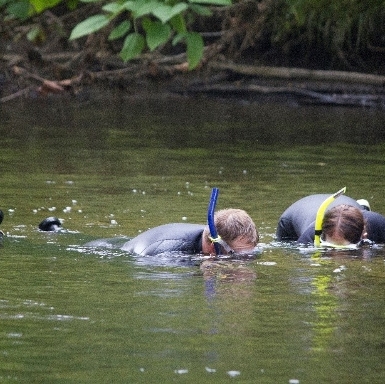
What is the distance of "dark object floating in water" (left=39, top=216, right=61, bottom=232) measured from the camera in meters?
11.2

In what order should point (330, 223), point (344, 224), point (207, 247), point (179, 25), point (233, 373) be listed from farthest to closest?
point (330, 223), point (344, 224), point (207, 247), point (233, 373), point (179, 25)

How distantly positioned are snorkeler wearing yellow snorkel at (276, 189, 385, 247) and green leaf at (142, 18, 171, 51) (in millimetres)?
5789

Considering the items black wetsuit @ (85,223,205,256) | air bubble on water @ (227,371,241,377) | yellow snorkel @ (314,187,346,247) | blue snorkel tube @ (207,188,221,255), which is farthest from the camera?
yellow snorkel @ (314,187,346,247)

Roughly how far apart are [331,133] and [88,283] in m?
13.5

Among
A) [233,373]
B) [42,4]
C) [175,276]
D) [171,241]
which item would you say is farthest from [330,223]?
[42,4]

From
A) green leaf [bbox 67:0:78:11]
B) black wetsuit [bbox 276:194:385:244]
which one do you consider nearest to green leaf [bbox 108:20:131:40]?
green leaf [bbox 67:0:78:11]

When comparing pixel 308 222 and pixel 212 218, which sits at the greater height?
pixel 212 218

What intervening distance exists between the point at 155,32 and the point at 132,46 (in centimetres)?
13

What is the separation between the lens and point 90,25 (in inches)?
172

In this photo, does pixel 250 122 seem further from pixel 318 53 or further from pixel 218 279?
pixel 218 279

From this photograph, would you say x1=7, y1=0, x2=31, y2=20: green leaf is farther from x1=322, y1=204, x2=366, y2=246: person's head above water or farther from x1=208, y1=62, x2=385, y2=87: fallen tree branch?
x1=208, y1=62, x2=385, y2=87: fallen tree branch

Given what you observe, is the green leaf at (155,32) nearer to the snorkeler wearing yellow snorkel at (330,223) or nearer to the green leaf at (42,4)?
the green leaf at (42,4)

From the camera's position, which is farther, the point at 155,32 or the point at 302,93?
the point at 302,93

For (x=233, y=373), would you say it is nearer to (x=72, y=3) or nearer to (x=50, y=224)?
(x=72, y=3)
